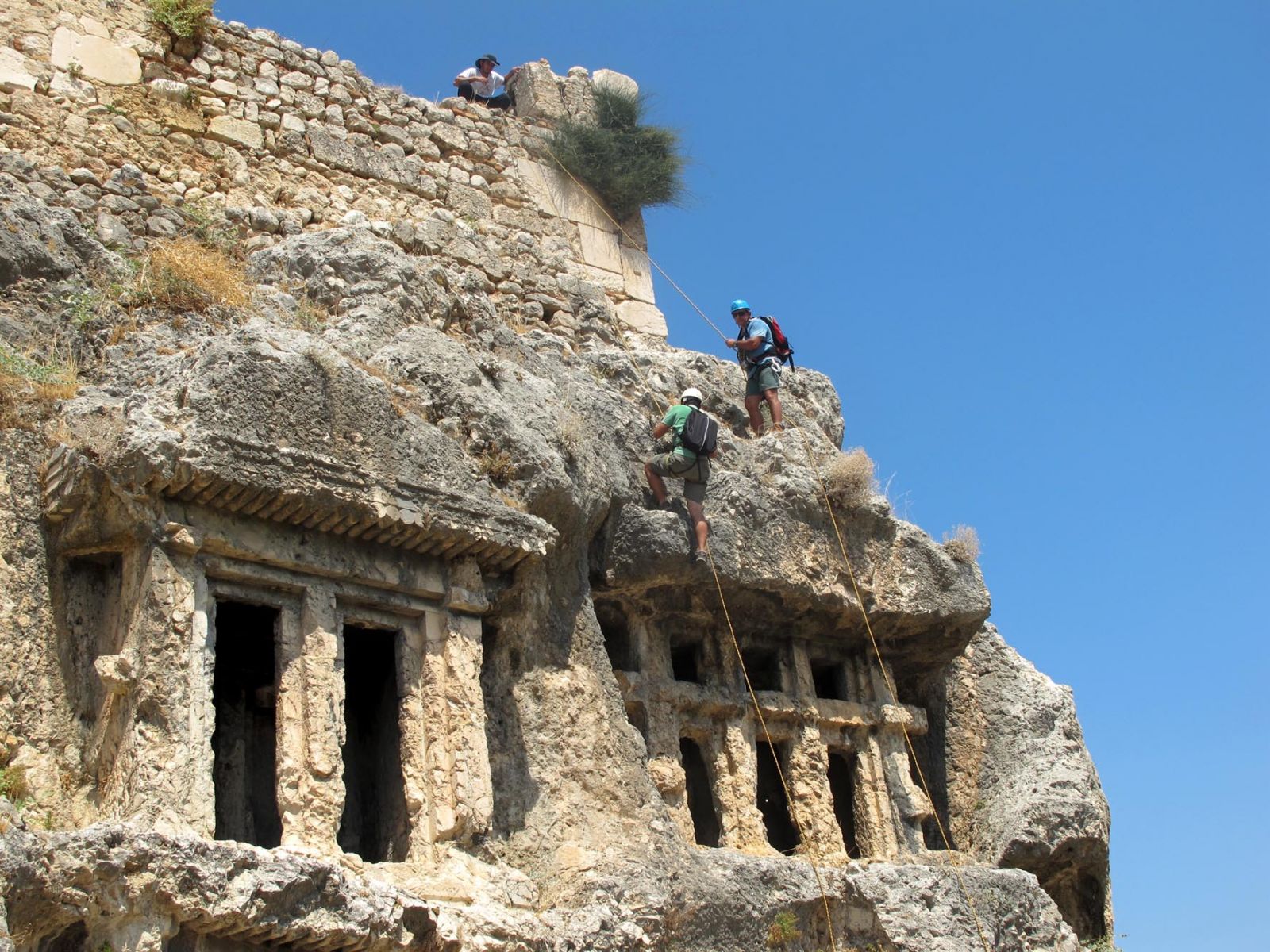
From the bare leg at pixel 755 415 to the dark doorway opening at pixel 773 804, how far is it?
243 cm

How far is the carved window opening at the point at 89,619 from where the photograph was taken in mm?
8969

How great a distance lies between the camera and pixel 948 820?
1310cm

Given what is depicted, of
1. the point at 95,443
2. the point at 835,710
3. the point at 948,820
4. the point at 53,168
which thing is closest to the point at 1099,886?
the point at 948,820

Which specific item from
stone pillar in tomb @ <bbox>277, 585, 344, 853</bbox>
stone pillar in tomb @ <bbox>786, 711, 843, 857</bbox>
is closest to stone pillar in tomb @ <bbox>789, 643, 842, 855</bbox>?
stone pillar in tomb @ <bbox>786, 711, 843, 857</bbox>

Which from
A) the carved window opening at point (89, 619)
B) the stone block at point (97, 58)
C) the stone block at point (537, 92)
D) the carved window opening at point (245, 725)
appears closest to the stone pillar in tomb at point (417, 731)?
the carved window opening at point (245, 725)

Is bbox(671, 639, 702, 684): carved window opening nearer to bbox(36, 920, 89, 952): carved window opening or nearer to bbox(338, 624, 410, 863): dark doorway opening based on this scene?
bbox(338, 624, 410, 863): dark doorway opening

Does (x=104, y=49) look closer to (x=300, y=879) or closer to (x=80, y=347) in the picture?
(x=80, y=347)

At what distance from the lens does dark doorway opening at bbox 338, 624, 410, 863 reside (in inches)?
380

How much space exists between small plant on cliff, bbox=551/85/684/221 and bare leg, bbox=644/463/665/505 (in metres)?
4.54

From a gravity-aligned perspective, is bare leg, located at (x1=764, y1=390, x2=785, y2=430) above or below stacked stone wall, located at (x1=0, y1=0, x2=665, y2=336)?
below

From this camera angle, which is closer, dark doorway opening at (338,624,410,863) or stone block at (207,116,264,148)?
dark doorway opening at (338,624,410,863)

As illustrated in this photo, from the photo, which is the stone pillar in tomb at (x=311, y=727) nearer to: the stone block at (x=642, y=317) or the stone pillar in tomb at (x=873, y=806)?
the stone pillar in tomb at (x=873, y=806)

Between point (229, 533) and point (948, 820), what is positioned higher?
point (229, 533)

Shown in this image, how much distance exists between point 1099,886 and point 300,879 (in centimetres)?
707
